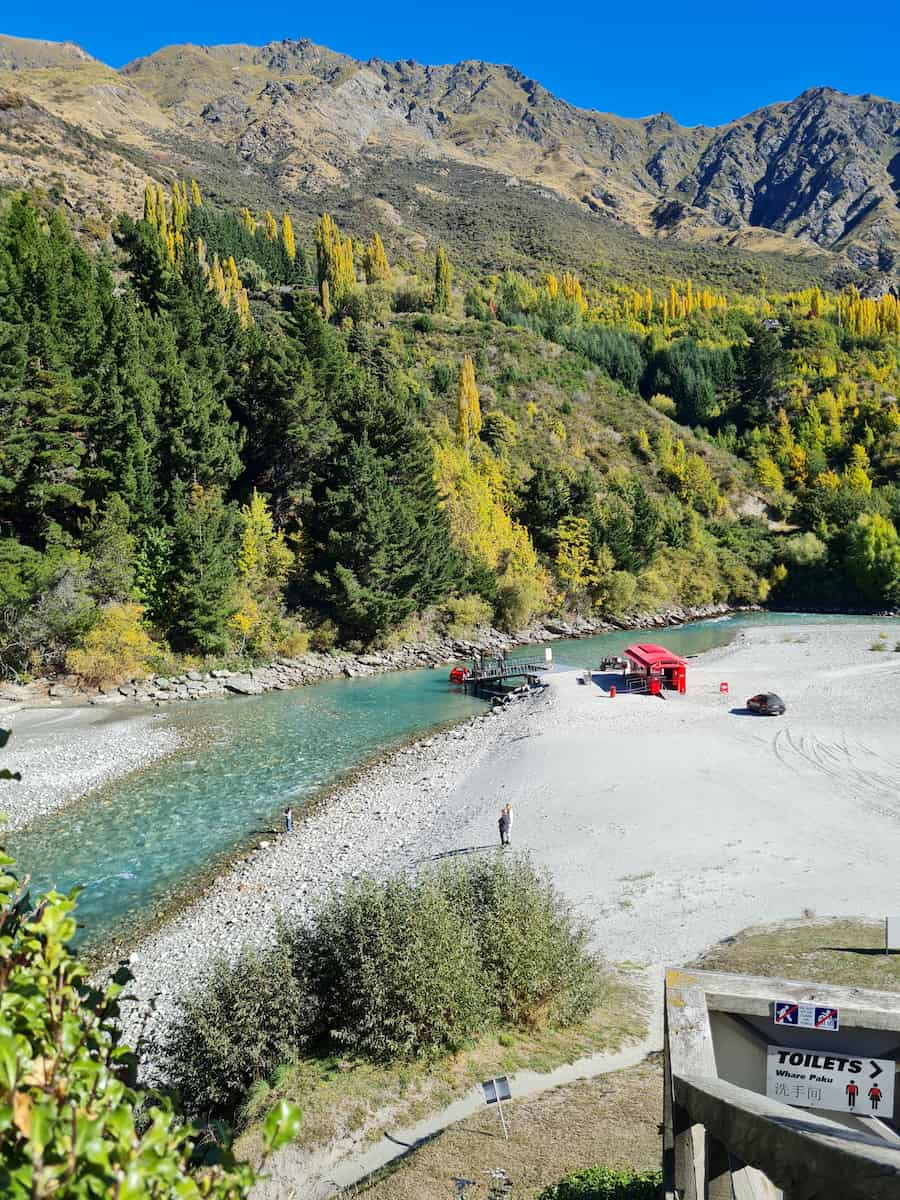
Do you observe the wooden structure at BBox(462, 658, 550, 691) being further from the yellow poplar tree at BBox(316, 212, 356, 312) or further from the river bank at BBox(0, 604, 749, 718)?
the yellow poplar tree at BBox(316, 212, 356, 312)

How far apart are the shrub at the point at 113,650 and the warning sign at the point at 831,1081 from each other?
3433 cm

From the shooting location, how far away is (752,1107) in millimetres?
2707

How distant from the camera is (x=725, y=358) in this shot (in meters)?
90.1

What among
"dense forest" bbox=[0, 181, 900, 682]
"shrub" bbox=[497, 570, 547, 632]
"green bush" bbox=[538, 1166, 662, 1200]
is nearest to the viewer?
"green bush" bbox=[538, 1166, 662, 1200]

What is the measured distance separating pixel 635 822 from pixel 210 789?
12.8m

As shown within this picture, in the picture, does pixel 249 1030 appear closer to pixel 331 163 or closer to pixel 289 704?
pixel 289 704

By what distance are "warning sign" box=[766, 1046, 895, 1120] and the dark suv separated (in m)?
26.3

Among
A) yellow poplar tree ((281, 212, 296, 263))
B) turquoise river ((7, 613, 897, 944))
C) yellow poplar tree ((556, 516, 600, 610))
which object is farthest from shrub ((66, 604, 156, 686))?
yellow poplar tree ((281, 212, 296, 263))

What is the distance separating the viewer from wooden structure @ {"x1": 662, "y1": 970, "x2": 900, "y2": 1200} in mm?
2238

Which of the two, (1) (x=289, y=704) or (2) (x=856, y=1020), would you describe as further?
(1) (x=289, y=704)

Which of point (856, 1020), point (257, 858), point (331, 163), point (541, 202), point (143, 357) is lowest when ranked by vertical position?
point (257, 858)

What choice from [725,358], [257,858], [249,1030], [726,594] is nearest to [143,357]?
[257,858]

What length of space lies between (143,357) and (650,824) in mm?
36378

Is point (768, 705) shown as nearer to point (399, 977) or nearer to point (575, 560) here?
point (399, 977)
